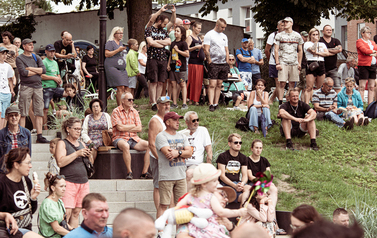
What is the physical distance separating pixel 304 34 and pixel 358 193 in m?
7.27

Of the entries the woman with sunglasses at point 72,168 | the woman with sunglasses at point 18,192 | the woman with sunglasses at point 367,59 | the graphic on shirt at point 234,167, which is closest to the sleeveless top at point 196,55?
the woman with sunglasses at point 367,59

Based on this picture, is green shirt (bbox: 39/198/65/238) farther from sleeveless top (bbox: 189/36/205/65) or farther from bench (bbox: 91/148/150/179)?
sleeveless top (bbox: 189/36/205/65)

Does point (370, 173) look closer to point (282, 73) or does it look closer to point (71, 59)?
point (282, 73)

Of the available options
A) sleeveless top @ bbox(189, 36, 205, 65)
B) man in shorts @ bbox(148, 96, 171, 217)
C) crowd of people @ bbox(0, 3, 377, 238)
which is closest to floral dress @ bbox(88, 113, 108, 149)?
crowd of people @ bbox(0, 3, 377, 238)

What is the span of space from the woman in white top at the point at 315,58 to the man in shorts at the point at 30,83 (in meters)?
6.52

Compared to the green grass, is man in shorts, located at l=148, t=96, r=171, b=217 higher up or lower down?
higher up

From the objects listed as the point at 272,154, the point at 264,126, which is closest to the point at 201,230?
the point at 272,154

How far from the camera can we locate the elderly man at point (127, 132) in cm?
861

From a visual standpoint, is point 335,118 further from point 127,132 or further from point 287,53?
point 127,132

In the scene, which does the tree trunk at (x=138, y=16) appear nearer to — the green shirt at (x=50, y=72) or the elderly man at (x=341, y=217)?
the green shirt at (x=50, y=72)

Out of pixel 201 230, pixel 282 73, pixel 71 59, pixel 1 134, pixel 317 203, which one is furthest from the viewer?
pixel 71 59

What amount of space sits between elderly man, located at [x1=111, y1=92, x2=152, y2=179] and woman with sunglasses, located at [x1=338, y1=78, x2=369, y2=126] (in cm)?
542

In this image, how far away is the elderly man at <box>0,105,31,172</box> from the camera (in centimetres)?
718

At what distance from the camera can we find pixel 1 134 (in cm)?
721
